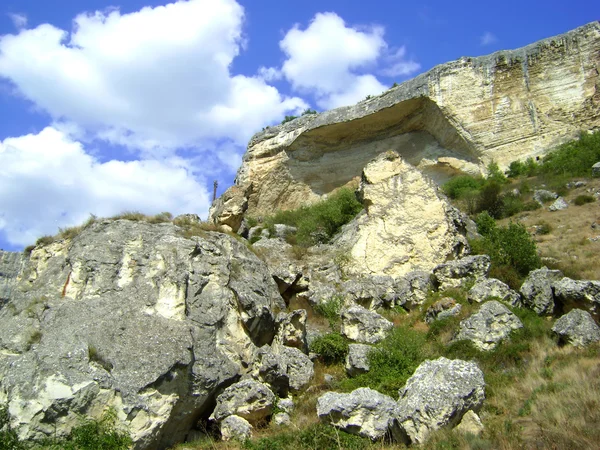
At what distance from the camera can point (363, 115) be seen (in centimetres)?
3019

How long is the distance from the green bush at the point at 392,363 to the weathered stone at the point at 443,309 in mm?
1411

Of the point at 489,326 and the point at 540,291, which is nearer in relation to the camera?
the point at 489,326

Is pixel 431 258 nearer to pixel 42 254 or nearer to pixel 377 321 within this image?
pixel 377 321

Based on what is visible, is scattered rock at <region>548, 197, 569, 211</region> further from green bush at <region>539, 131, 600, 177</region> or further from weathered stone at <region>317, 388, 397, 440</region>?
weathered stone at <region>317, 388, 397, 440</region>

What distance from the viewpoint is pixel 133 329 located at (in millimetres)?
8680

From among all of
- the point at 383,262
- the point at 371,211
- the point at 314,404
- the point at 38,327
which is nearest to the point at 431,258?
the point at 383,262

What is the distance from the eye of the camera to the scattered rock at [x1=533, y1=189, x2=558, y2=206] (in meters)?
22.7

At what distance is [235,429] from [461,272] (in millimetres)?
7507

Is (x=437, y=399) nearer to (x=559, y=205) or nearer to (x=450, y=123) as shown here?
(x=559, y=205)

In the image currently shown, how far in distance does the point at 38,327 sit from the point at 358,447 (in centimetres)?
541

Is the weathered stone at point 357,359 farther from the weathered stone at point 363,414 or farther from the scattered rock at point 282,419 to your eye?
the weathered stone at point 363,414

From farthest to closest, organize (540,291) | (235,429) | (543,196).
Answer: (543,196) < (540,291) < (235,429)

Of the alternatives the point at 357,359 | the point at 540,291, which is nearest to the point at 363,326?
the point at 357,359

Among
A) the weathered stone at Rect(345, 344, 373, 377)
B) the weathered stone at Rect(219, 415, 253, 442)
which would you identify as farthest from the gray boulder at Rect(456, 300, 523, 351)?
the weathered stone at Rect(219, 415, 253, 442)
